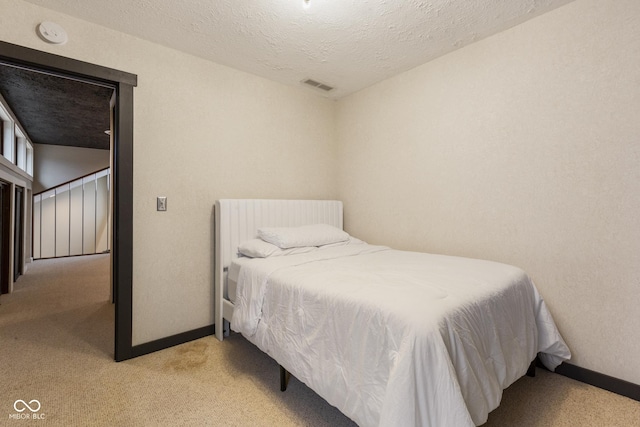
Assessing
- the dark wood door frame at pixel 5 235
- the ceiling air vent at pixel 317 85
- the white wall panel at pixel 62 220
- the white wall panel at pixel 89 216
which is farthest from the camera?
the white wall panel at pixel 89 216

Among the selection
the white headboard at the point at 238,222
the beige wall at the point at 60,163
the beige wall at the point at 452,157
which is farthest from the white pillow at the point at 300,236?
the beige wall at the point at 60,163

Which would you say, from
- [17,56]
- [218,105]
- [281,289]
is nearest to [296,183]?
[218,105]

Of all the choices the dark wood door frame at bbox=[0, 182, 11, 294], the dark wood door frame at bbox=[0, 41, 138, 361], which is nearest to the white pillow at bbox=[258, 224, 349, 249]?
the dark wood door frame at bbox=[0, 41, 138, 361]

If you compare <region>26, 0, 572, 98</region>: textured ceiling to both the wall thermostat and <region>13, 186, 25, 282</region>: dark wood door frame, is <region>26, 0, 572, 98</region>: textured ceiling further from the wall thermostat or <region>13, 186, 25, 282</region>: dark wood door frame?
<region>13, 186, 25, 282</region>: dark wood door frame

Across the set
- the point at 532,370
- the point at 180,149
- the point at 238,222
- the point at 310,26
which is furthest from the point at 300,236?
the point at 532,370

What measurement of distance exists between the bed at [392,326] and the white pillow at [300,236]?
2 cm

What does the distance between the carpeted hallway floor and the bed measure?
9.6 inches

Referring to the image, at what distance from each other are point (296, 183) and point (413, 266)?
167 centimetres

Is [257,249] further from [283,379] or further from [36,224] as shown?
[36,224]

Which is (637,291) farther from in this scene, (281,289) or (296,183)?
(296,183)

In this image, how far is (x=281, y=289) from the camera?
5.82 ft

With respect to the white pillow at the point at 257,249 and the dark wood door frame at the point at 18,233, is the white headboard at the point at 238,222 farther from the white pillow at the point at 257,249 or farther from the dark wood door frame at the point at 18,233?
the dark wood door frame at the point at 18,233

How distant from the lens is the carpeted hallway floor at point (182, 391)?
1537 millimetres

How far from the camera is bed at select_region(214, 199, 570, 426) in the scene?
3.47ft
